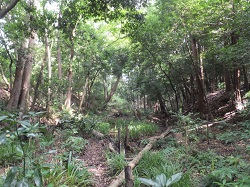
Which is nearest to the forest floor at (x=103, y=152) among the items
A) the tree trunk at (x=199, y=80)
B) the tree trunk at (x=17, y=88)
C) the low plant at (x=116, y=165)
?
the low plant at (x=116, y=165)

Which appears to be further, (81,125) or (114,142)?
(81,125)

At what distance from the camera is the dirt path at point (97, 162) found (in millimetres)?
3726

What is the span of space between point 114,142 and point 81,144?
1550 millimetres

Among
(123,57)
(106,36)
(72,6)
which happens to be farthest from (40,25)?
(106,36)

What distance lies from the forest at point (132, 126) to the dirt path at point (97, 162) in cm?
3

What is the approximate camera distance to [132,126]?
871 cm

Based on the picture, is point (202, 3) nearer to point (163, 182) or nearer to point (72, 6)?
point (72, 6)

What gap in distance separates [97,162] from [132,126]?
13.6 ft

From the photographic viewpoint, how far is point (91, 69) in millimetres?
12047

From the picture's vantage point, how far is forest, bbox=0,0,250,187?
2.71 meters

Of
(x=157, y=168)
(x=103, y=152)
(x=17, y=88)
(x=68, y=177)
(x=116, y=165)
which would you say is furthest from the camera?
(x=17, y=88)

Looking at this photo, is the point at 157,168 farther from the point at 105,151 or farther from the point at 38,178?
the point at 38,178

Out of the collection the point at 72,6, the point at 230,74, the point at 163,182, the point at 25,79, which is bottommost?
the point at 163,182

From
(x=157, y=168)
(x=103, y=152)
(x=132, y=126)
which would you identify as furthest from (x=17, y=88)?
(x=157, y=168)
